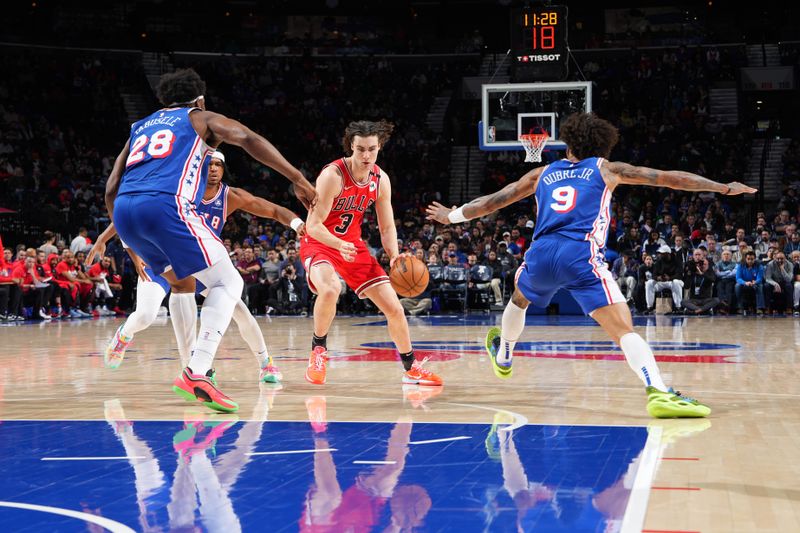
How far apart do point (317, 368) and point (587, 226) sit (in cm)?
238

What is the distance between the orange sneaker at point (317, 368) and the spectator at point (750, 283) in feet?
41.3


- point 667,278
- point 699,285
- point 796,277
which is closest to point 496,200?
point 667,278

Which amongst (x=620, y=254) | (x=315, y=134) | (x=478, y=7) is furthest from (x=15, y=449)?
(x=478, y=7)

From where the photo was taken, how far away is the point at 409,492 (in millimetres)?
3461

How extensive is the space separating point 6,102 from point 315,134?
884cm

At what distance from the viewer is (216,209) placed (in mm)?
7062

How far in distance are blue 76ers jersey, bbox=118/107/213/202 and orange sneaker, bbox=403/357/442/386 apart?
7.36 ft

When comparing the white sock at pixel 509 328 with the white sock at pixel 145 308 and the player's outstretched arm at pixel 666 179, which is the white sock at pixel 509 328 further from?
the white sock at pixel 145 308

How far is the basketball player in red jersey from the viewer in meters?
6.86

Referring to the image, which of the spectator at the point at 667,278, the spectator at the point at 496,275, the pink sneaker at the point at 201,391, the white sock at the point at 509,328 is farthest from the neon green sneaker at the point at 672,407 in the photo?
the spectator at the point at 496,275

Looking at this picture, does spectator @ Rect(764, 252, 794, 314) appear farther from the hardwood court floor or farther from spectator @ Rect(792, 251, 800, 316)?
the hardwood court floor

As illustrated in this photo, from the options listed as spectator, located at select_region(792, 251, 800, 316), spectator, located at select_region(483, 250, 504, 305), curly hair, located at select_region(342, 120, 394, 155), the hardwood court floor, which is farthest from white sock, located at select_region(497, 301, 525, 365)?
spectator, located at select_region(792, 251, 800, 316)

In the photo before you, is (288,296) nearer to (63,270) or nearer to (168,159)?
(63,270)

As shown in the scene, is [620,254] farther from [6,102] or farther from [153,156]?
[6,102]
